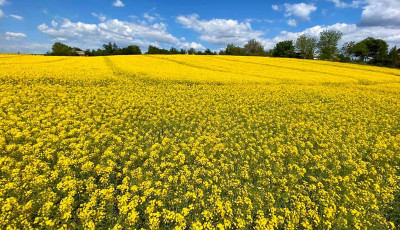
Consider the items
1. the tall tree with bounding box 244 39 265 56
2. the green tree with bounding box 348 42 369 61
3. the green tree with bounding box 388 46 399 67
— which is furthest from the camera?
the tall tree with bounding box 244 39 265 56

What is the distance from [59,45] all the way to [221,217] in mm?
113452

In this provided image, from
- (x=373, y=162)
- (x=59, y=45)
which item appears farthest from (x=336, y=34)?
(x=59, y=45)

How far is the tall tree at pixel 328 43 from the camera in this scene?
85.0 m

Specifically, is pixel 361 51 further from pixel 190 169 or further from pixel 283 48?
pixel 190 169

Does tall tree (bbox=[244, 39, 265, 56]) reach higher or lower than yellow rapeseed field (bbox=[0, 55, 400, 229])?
higher

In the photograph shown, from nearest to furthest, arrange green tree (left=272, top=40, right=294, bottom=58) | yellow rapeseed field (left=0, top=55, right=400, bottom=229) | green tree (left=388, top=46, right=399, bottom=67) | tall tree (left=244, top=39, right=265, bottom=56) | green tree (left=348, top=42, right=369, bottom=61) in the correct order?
yellow rapeseed field (left=0, top=55, right=400, bottom=229), green tree (left=388, top=46, right=399, bottom=67), green tree (left=348, top=42, right=369, bottom=61), green tree (left=272, top=40, right=294, bottom=58), tall tree (left=244, top=39, right=265, bottom=56)

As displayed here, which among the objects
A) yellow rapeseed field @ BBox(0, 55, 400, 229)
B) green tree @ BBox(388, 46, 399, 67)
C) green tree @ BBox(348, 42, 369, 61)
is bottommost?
yellow rapeseed field @ BBox(0, 55, 400, 229)

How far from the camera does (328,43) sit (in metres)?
87.4

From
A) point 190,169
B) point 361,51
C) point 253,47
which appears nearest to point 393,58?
point 361,51

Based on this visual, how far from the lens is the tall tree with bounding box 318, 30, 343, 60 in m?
85.0

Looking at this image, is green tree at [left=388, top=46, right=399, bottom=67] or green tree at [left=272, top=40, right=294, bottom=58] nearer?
green tree at [left=388, top=46, right=399, bottom=67]

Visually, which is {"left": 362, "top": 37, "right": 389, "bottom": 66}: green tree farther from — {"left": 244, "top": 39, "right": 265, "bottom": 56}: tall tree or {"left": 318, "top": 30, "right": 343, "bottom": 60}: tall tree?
{"left": 244, "top": 39, "right": 265, "bottom": 56}: tall tree

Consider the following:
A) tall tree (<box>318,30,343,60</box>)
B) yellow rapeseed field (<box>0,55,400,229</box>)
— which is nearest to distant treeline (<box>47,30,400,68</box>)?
tall tree (<box>318,30,343,60</box>)

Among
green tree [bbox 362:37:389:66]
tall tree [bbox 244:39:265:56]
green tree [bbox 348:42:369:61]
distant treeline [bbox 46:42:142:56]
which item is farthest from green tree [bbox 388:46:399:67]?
distant treeline [bbox 46:42:142:56]
